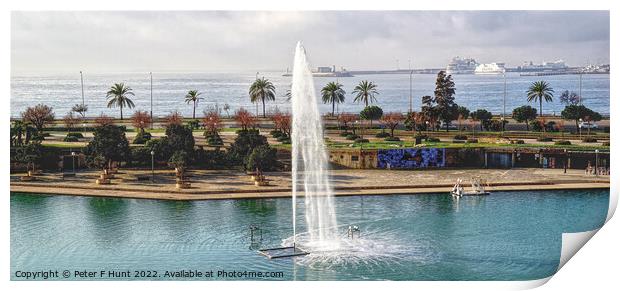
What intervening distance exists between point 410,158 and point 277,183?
6261mm

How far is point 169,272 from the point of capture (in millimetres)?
22859

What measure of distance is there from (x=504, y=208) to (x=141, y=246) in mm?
11241

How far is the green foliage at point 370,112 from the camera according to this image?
39.6 meters

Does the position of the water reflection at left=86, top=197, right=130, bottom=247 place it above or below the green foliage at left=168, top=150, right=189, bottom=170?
below

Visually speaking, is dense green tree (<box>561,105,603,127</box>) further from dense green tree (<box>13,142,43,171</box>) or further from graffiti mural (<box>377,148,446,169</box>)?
dense green tree (<box>13,142,43,171</box>)

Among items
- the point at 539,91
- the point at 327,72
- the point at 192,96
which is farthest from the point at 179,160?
the point at 539,91

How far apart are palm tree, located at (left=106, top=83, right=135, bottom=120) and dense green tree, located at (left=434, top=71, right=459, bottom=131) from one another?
12.3m

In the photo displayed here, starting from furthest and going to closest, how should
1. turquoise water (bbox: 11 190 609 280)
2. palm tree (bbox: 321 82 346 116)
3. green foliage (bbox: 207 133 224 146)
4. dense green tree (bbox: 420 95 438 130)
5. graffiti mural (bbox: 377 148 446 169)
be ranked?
dense green tree (bbox: 420 95 438 130) → palm tree (bbox: 321 82 346 116) → green foliage (bbox: 207 133 224 146) → graffiti mural (bbox: 377 148 446 169) → turquoise water (bbox: 11 190 609 280)

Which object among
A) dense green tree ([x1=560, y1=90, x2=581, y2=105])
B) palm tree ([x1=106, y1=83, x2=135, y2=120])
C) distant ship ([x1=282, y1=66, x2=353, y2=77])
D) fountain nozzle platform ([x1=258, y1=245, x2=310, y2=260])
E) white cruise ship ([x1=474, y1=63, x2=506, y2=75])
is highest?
white cruise ship ([x1=474, y1=63, x2=506, y2=75])

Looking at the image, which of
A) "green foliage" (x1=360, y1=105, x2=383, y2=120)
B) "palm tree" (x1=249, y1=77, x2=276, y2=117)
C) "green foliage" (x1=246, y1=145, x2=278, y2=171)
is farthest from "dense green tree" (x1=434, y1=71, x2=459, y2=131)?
"green foliage" (x1=246, y1=145, x2=278, y2=171)

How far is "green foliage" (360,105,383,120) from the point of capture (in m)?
39.6

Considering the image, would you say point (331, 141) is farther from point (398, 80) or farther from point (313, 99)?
point (313, 99)

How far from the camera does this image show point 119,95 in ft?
114

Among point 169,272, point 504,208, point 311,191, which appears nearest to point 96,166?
point 311,191
